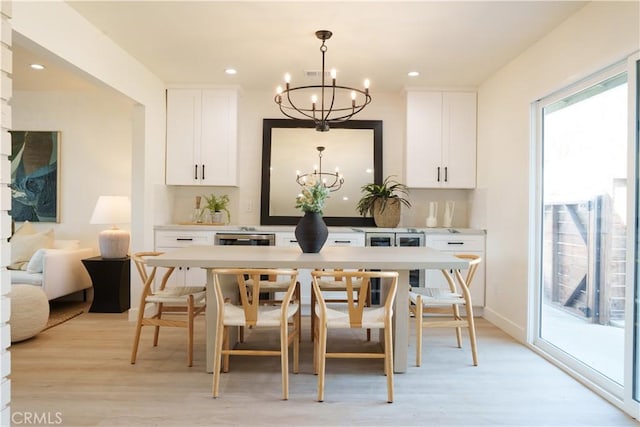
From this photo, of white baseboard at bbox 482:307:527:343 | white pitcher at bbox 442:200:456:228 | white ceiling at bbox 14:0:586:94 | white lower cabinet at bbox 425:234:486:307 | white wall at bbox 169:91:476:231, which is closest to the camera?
white ceiling at bbox 14:0:586:94

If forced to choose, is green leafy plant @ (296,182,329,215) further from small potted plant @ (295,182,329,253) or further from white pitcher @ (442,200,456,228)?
white pitcher @ (442,200,456,228)

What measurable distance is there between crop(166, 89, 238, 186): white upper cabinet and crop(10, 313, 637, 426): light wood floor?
2113 mm

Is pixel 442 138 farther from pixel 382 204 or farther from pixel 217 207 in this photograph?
pixel 217 207

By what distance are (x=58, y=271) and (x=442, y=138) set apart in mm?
4493

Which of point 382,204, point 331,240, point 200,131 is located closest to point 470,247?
point 382,204

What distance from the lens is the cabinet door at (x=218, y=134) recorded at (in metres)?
5.02

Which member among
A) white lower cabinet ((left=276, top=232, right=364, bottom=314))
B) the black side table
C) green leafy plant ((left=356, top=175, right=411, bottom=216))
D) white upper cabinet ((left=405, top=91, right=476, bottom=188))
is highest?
white upper cabinet ((left=405, top=91, right=476, bottom=188))

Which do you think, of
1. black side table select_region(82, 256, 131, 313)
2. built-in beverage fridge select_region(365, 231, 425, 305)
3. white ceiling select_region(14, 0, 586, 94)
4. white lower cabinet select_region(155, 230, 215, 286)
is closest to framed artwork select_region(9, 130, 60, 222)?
white ceiling select_region(14, 0, 586, 94)

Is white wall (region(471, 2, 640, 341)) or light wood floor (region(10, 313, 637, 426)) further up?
white wall (region(471, 2, 640, 341))

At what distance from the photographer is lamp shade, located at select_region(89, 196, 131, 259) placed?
15.6 ft

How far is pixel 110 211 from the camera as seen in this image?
15.7ft

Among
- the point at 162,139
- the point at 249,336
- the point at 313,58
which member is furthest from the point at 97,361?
the point at 313,58

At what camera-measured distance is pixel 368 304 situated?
3.80m

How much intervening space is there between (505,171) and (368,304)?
1888mm
